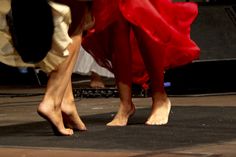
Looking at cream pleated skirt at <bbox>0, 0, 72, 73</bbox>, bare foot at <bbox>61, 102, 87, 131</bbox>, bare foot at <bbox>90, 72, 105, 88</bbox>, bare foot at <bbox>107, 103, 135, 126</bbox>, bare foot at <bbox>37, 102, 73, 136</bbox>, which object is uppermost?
cream pleated skirt at <bbox>0, 0, 72, 73</bbox>

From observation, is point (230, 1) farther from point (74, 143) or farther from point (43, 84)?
point (74, 143)

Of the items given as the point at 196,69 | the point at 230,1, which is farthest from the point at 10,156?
the point at 230,1

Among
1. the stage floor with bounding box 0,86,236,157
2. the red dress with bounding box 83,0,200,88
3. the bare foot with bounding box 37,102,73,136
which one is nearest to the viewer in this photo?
the stage floor with bounding box 0,86,236,157

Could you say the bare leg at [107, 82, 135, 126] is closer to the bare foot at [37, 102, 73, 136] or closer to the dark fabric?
the bare foot at [37, 102, 73, 136]

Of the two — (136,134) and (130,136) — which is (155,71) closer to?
(136,134)

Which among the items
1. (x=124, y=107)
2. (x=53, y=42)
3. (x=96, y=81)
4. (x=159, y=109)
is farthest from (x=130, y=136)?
(x=96, y=81)

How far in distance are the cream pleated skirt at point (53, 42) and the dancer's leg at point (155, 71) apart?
0.82 metres

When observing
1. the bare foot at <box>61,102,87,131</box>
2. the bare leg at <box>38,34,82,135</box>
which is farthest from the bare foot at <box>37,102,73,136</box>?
A: the bare foot at <box>61,102,87,131</box>

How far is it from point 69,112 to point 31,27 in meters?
0.68

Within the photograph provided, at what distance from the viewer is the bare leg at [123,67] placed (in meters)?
5.43

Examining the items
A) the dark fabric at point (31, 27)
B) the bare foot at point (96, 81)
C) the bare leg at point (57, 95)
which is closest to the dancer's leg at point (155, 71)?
the bare leg at point (57, 95)

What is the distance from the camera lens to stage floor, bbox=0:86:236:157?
400 centimetres

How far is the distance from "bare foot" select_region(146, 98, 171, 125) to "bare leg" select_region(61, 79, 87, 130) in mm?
606

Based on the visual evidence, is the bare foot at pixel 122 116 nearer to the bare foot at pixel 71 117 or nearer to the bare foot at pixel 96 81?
the bare foot at pixel 71 117
